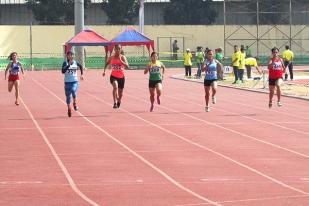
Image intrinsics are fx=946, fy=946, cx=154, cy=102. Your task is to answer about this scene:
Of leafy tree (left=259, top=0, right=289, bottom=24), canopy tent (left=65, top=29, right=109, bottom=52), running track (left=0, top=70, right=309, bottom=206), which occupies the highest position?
leafy tree (left=259, top=0, right=289, bottom=24)

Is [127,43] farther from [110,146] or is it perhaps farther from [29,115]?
[110,146]

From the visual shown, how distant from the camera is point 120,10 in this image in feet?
247

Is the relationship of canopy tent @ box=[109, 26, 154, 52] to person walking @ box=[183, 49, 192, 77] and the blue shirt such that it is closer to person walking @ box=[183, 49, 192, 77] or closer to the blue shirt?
person walking @ box=[183, 49, 192, 77]

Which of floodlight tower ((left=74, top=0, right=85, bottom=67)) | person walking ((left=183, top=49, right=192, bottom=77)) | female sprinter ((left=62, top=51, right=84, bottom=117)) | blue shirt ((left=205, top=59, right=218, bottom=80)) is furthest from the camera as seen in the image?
floodlight tower ((left=74, top=0, right=85, bottom=67))

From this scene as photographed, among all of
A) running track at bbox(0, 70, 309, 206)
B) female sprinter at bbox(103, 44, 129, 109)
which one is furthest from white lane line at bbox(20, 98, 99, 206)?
female sprinter at bbox(103, 44, 129, 109)

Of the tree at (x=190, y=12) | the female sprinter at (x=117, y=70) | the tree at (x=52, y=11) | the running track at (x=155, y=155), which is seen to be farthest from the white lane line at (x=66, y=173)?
the tree at (x=190, y=12)

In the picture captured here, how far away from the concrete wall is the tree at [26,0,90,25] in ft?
10.1

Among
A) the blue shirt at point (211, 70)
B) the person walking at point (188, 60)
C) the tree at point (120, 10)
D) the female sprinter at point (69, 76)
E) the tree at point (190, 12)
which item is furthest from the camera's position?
the tree at point (190, 12)

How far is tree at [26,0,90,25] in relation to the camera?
73688 millimetres

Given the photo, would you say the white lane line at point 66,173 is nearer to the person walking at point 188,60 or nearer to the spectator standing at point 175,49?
the person walking at point 188,60

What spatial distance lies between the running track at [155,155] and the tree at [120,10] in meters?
45.4

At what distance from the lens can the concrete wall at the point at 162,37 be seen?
70.6m

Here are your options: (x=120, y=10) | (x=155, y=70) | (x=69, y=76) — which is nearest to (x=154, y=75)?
(x=155, y=70)

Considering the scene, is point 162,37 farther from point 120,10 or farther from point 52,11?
point 52,11
